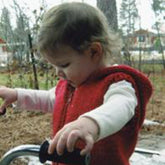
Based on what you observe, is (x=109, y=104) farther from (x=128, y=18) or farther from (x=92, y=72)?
(x=128, y=18)

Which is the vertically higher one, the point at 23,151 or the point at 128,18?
the point at 128,18

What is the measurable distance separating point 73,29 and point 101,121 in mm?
343

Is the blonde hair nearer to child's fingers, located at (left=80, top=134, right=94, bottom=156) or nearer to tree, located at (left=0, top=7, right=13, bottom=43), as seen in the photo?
child's fingers, located at (left=80, top=134, right=94, bottom=156)

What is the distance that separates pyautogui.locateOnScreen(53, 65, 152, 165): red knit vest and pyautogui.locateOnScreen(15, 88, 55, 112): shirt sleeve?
0.19m

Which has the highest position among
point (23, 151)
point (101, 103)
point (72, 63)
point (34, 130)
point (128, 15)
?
point (128, 15)

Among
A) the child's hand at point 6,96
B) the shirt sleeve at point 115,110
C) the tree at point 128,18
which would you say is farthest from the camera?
the tree at point 128,18

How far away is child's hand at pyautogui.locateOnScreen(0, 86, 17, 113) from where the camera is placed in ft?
4.00

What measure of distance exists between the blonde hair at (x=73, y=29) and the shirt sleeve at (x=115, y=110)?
0.46ft

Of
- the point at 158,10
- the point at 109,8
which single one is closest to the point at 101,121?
the point at 109,8

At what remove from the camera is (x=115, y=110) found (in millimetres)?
824

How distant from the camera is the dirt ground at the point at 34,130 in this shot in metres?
3.32

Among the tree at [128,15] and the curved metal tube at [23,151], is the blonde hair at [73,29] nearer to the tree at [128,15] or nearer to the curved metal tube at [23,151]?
the curved metal tube at [23,151]

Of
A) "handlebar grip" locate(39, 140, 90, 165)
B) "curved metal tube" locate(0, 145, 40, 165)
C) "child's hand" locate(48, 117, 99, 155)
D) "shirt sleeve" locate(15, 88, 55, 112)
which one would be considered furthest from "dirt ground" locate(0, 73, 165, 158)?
"child's hand" locate(48, 117, 99, 155)

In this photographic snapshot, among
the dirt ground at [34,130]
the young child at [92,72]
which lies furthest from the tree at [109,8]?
the young child at [92,72]
